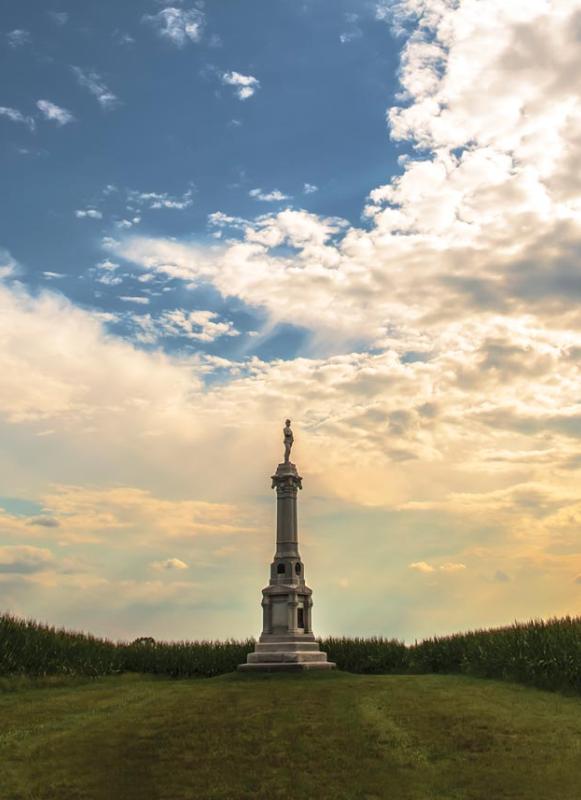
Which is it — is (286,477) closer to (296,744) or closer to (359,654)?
(359,654)

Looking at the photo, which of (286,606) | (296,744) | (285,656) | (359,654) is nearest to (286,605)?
(286,606)

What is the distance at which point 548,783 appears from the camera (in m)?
16.0

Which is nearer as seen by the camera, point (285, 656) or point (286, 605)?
point (285, 656)

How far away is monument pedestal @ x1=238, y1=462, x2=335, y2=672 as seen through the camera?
31.6 meters

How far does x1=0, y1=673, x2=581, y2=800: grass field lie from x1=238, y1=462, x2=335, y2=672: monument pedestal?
19.7 feet

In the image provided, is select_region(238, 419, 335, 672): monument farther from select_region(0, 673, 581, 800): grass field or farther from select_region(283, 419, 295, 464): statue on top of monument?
select_region(0, 673, 581, 800): grass field

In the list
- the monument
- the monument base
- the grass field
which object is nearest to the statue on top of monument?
the monument

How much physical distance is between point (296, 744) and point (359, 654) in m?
18.4

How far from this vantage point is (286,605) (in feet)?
109

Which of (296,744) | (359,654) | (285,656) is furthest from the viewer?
(359,654)

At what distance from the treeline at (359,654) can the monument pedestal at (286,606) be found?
11.8ft

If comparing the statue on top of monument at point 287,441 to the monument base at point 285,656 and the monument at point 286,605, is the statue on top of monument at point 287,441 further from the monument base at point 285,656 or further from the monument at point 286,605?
the monument base at point 285,656

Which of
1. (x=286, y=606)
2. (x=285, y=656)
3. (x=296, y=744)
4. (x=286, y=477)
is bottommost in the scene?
(x=296, y=744)

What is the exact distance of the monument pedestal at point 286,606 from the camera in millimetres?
31594
